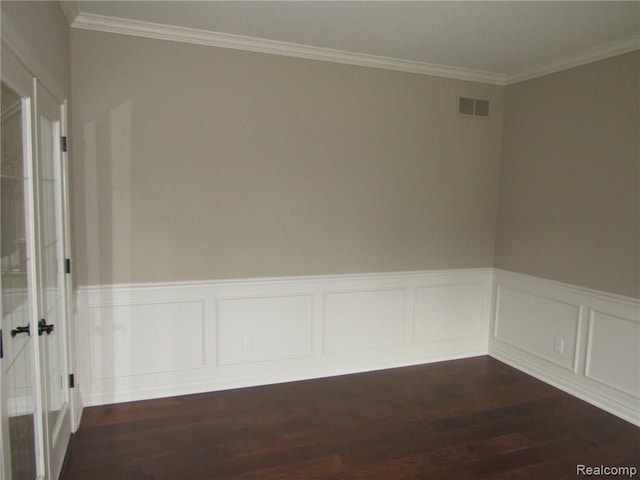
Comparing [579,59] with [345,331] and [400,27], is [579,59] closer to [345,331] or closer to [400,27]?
[400,27]

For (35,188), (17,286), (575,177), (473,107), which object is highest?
(473,107)

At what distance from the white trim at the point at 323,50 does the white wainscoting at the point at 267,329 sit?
1.79m

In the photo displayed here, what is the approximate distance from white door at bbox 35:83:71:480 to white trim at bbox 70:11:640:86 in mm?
816

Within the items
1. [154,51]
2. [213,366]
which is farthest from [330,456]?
[154,51]

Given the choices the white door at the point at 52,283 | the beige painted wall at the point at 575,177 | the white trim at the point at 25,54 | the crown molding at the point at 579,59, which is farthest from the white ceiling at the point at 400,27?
the white door at the point at 52,283

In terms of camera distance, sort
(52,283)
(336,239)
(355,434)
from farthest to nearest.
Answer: (336,239), (355,434), (52,283)

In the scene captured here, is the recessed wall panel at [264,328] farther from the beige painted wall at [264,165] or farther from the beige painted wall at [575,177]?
the beige painted wall at [575,177]

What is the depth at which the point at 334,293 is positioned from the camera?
12.6 ft

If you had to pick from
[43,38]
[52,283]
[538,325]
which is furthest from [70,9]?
[538,325]

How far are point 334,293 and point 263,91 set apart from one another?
5.73 ft

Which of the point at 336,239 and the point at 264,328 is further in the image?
the point at 336,239

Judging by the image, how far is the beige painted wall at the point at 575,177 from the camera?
3236 mm

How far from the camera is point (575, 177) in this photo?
3617 mm

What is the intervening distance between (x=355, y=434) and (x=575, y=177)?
2653mm
